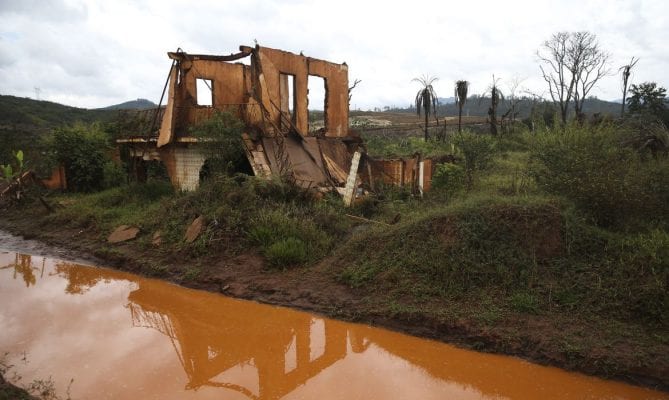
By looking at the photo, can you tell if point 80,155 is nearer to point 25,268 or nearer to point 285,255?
point 25,268

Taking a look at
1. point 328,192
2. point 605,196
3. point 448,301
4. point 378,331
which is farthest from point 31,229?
point 605,196

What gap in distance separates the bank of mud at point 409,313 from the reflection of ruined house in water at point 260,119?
297cm

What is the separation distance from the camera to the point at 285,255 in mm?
7445

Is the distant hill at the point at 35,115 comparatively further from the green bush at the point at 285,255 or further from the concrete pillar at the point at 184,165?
the green bush at the point at 285,255

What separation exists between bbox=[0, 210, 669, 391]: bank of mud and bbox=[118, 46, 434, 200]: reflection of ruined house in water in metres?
2.97

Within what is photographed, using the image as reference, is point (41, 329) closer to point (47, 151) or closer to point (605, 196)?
point (605, 196)

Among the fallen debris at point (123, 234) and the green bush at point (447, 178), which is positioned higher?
the green bush at point (447, 178)

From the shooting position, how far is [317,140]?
12.2 m

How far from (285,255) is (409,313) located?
2359mm

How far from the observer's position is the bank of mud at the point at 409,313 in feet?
15.9

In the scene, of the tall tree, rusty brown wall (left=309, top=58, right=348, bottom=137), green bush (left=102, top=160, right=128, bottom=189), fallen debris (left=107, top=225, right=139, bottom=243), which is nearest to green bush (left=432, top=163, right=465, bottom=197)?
rusty brown wall (left=309, top=58, right=348, bottom=137)

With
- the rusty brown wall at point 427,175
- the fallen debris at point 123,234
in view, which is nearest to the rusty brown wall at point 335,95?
the rusty brown wall at point 427,175

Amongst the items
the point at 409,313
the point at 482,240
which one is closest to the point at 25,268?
the point at 409,313

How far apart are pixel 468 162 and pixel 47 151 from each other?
1215 cm
